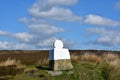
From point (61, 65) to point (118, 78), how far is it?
11.0 ft

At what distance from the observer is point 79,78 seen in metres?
20.0

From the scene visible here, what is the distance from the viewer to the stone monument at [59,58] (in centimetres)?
2139

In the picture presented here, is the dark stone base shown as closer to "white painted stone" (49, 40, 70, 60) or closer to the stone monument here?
the stone monument

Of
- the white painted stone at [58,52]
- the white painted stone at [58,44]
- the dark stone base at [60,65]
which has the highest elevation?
the white painted stone at [58,44]

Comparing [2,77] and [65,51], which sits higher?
[65,51]

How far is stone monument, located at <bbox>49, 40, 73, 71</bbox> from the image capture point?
2139 centimetres

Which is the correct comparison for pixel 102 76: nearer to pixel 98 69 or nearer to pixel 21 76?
pixel 98 69

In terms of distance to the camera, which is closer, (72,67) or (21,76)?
(21,76)

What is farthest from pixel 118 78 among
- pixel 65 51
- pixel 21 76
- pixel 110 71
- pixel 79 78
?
pixel 21 76

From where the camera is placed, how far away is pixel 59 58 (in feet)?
70.7

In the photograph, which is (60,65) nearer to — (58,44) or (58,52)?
(58,52)

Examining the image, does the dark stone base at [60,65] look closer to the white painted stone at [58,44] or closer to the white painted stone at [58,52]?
the white painted stone at [58,52]

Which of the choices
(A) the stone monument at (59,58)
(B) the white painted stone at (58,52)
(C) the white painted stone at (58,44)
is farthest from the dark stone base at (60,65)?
(C) the white painted stone at (58,44)

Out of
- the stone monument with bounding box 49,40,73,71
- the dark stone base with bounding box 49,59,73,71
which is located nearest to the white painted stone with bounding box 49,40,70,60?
the stone monument with bounding box 49,40,73,71
